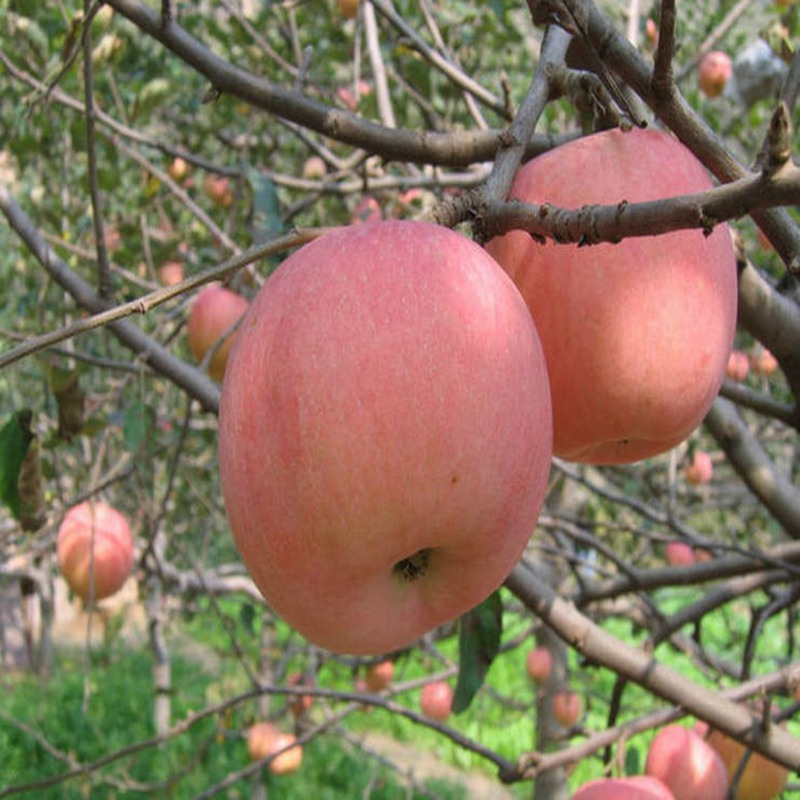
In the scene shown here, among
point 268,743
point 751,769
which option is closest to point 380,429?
point 751,769

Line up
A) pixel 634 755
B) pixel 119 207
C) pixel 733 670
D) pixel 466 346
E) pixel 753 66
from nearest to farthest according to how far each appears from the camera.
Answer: pixel 466 346 → pixel 634 755 → pixel 733 670 → pixel 119 207 → pixel 753 66

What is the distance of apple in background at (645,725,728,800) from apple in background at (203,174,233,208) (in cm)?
218

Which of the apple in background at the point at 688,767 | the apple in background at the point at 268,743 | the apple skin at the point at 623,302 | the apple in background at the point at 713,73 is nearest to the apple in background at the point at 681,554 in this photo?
the apple in background at the point at 268,743

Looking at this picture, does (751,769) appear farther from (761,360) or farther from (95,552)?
(761,360)

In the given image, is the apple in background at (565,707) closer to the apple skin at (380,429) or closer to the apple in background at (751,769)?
the apple in background at (751,769)

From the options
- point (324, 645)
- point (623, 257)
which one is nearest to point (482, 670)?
point (324, 645)

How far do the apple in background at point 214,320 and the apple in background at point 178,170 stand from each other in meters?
1.01

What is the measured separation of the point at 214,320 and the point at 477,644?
114cm

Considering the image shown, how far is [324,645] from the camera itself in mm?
611

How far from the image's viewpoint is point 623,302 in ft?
2.12

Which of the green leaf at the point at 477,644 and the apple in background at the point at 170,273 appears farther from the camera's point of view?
the apple in background at the point at 170,273

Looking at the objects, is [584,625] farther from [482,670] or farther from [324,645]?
[324,645]

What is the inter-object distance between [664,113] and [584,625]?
2.14 feet

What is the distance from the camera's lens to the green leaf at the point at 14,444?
0.90 meters
